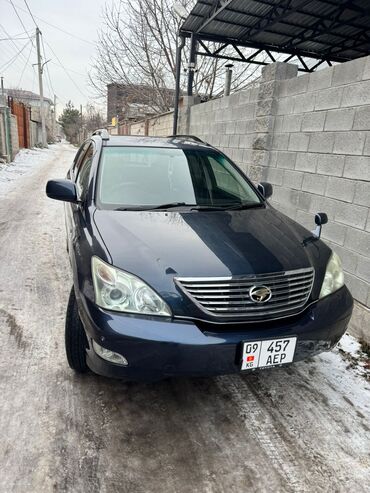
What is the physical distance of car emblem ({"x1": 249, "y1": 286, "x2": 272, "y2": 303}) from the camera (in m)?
1.96

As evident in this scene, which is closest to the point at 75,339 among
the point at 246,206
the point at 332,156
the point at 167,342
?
the point at 167,342

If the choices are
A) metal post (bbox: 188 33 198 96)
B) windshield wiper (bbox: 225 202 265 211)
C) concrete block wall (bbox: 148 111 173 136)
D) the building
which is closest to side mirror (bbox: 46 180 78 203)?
windshield wiper (bbox: 225 202 265 211)

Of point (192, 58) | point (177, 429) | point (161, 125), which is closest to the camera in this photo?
point (177, 429)

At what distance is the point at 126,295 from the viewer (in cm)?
189

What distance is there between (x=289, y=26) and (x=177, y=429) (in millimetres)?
7410

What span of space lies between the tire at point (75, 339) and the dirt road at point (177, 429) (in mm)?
144

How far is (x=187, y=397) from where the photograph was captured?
2.36 meters

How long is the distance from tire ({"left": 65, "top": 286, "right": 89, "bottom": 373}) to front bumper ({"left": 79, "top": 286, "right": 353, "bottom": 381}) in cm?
33

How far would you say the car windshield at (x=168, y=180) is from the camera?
2.78 m

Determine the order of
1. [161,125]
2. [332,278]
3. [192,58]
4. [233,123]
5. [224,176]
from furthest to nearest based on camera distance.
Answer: [161,125]
[192,58]
[233,123]
[224,176]
[332,278]

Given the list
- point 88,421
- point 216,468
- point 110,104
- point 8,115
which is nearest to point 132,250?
point 88,421

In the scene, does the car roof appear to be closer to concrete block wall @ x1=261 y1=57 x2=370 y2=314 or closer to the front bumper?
concrete block wall @ x1=261 y1=57 x2=370 y2=314

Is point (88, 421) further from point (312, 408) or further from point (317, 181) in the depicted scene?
point (317, 181)

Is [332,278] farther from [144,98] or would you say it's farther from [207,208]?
[144,98]
